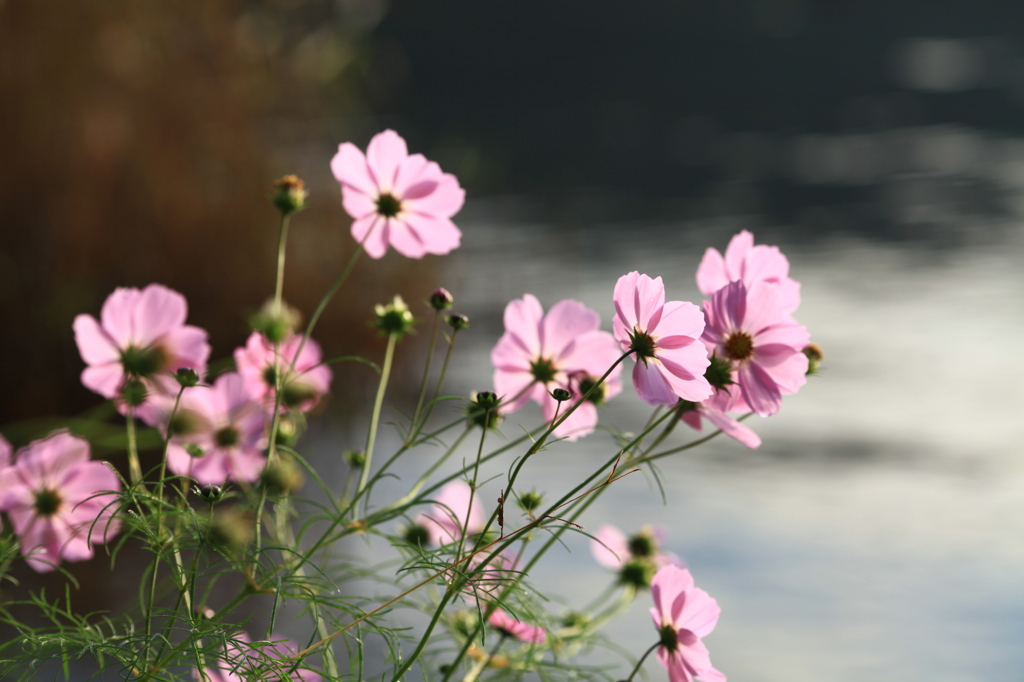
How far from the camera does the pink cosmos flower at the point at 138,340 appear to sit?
Answer: 22.5 inches

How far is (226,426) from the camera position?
1.94 feet

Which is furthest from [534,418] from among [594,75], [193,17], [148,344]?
[594,75]

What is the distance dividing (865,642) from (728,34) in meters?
14.2

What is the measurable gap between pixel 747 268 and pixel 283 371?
0.28 meters

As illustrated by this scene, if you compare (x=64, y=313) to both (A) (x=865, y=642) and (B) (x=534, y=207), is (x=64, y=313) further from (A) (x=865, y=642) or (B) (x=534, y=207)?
(B) (x=534, y=207)

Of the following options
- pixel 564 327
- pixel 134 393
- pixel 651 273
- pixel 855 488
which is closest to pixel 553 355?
pixel 564 327

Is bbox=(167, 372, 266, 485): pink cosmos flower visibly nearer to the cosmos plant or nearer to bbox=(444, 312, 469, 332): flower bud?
the cosmos plant

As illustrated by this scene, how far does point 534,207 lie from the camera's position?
5469 mm

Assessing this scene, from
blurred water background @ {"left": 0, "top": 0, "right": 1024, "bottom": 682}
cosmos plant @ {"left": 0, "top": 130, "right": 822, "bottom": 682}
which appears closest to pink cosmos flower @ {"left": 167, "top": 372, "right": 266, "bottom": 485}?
cosmos plant @ {"left": 0, "top": 130, "right": 822, "bottom": 682}

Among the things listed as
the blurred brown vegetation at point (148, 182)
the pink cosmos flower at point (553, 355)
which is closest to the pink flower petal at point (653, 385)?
the pink cosmos flower at point (553, 355)

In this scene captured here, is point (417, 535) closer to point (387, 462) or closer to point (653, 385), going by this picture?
point (387, 462)

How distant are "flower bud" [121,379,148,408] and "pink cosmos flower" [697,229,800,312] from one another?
0.31 m

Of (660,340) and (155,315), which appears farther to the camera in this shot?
(155,315)

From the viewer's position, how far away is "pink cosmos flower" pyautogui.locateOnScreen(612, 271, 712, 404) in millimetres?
393
